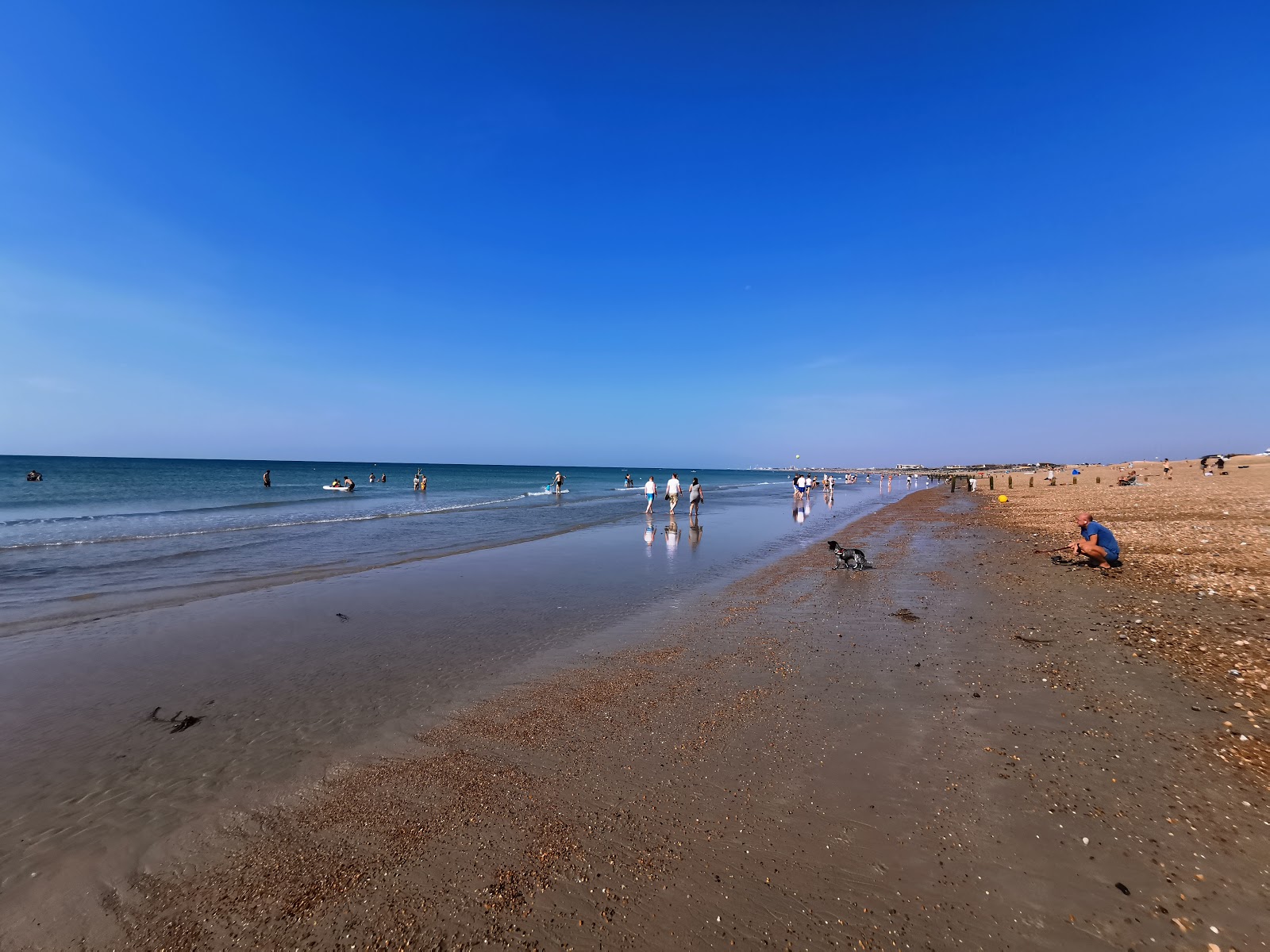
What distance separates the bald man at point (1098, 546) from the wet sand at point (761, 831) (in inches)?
264

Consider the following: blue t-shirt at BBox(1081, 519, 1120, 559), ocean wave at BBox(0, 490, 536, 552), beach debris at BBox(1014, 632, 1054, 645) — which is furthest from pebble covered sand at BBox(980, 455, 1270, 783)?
ocean wave at BBox(0, 490, 536, 552)

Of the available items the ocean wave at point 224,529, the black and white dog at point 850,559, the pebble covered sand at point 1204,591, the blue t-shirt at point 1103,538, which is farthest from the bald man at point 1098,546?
the ocean wave at point 224,529

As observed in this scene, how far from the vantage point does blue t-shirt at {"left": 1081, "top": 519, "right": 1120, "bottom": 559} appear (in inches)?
467

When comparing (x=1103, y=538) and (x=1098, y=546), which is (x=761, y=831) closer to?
(x=1098, y=546)

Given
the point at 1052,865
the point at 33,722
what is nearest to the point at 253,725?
the point at 33,722

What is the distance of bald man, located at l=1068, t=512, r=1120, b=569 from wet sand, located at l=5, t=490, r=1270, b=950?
6718 mm

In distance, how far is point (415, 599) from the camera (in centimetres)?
1134

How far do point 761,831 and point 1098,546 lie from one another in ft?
41.2

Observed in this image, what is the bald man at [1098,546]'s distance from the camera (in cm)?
1191

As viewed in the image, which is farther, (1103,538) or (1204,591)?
(1103,538)

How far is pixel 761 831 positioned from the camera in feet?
12.9

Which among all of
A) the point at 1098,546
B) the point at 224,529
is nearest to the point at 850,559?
the point at 1098,546

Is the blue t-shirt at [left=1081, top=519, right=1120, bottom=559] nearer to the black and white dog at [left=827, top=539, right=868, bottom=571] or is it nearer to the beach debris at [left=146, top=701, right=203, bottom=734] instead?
the black and white dog at [left=827, top=539, right=868, bottom=571]

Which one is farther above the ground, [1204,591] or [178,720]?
[1204,591]
